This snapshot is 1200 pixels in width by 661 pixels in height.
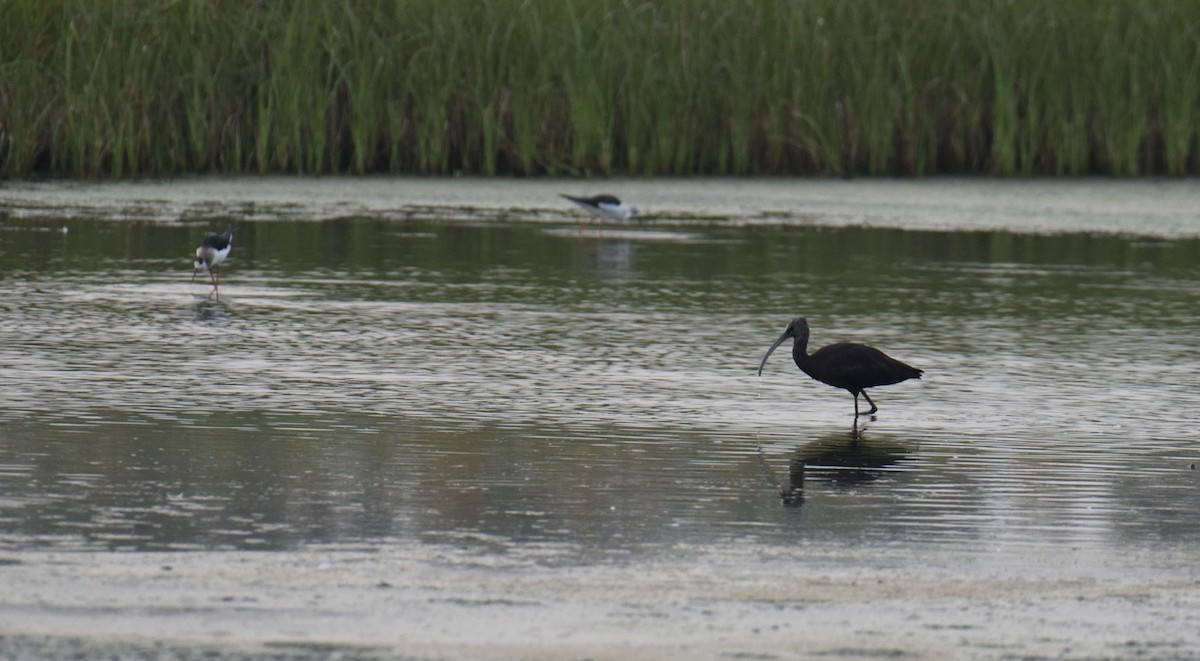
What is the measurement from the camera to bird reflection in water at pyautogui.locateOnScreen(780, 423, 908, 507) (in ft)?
21.9

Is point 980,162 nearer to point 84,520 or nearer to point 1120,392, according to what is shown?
point 1120,392

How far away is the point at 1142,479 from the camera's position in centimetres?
677

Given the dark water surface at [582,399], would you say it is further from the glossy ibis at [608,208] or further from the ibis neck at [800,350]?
the glossy ibis at [608,208]

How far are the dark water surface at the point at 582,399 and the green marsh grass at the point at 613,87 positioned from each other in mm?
4339

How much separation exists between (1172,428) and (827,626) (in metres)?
3.50

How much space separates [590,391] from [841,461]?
171cm

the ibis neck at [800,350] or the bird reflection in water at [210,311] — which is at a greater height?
the ibis neck at [800,350]

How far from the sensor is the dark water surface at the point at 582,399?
5.96 m

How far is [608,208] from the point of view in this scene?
1631cm

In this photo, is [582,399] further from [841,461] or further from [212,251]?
[212,251]

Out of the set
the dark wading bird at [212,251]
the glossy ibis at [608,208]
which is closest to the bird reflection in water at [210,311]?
the dark wading bird at [212,251]

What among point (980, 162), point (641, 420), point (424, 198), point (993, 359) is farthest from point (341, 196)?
point (641, 420)

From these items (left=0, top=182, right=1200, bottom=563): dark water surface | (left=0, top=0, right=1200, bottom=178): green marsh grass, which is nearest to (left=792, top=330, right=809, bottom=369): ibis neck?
(left=0, top=182, right=1200, bottom=563): dark water surface

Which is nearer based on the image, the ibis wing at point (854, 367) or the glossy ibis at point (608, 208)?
the ibis wing at point (854, 367)
